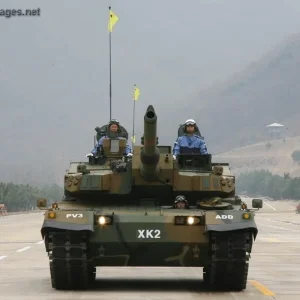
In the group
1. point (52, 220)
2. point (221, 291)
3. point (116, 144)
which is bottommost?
point (221, 291)

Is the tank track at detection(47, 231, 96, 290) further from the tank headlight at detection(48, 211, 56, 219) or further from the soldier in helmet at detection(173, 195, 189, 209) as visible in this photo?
the soldier in helmet at detection(173, 195, 189, 209)

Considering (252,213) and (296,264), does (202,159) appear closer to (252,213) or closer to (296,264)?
(252,213)

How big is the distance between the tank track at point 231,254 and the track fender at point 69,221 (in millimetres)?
2022

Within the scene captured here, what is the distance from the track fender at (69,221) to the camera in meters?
17.8

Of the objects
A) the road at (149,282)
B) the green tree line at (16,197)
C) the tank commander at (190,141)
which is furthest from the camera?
the green tree line at (16,197)

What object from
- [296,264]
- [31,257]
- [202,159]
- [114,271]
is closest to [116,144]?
[202,159]

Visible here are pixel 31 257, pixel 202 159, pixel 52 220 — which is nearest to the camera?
pixel 52 220

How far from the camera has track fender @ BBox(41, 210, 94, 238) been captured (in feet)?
58.2

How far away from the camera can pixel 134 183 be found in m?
19.6

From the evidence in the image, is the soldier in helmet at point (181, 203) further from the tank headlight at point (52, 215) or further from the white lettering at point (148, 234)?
the tank headlight at point (52, 215)

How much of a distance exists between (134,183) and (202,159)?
5.18 ft

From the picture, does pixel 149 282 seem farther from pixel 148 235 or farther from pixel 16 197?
pixel 16 197

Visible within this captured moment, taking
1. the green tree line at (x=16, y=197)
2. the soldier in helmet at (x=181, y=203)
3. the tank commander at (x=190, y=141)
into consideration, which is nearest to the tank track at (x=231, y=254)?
the soldier in helmet at (x=181, y=203)

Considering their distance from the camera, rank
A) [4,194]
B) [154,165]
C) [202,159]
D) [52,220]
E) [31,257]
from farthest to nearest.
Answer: [4,194] < [31,257] < [202,159] < [154,165] < [52,220]
